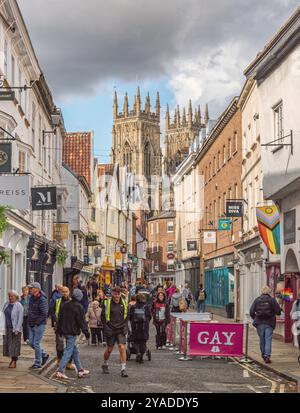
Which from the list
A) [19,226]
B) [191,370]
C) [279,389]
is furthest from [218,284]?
[279,389]

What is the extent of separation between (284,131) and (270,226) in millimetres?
3794

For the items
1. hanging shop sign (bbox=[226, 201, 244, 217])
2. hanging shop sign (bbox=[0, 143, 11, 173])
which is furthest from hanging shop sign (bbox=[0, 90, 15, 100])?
hanging shop sign (bbox=[226, 201, 244, 217])

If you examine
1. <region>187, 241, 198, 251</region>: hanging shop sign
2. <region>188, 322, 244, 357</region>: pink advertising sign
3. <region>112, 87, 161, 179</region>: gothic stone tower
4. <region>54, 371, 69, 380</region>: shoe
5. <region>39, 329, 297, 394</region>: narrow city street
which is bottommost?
<region>39, 329, 297, 394</region>: narrow city street

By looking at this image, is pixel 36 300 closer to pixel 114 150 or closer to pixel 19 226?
pixel 19 226

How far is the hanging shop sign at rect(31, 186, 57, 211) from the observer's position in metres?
28.8

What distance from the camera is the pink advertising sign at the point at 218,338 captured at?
63.2 feet

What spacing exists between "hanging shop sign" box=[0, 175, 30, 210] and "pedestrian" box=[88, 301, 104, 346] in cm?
353

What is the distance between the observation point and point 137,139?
18112cm

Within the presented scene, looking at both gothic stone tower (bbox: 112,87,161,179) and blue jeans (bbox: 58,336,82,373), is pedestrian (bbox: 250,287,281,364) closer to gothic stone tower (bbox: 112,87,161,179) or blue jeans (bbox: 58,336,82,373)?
blue jeans (bbox: 58,336,82,373)

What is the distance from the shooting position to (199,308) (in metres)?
41.4

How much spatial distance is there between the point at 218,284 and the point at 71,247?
9.91 meters

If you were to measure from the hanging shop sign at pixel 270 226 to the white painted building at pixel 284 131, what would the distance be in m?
0.78

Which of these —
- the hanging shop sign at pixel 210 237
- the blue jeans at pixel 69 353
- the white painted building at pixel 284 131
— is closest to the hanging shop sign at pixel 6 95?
the blue jeans at pixel 69 353

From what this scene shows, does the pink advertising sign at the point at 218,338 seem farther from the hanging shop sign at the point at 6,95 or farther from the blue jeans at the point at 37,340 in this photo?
the hanging shop sign at the point at 6,95
